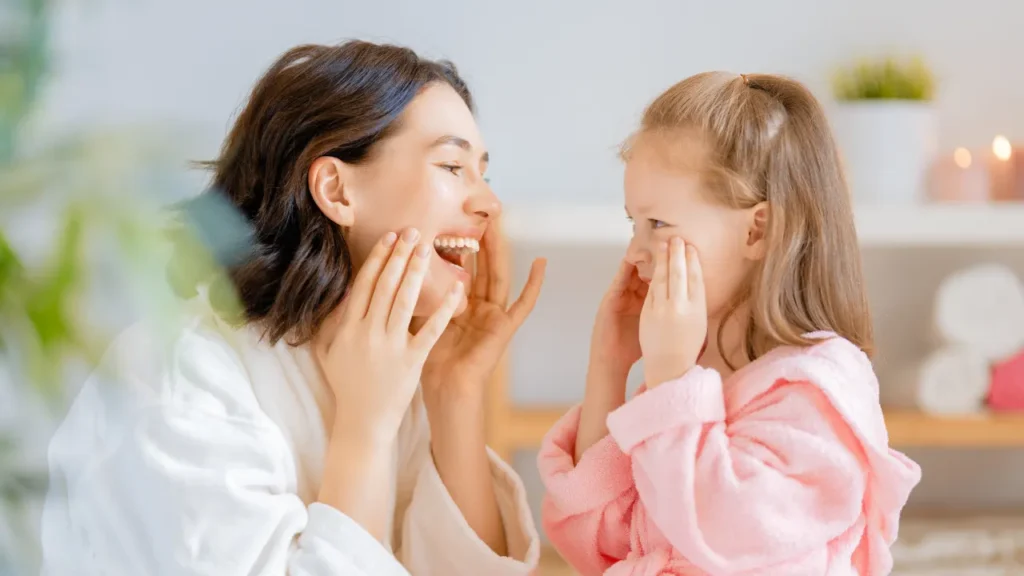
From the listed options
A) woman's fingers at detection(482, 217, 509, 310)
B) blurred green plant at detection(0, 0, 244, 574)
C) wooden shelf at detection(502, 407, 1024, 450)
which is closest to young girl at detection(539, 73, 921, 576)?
woman's fingers at detection(482, 217, 509, 310)

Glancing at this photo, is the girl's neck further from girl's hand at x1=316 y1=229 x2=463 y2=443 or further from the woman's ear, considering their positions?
the woman's ear

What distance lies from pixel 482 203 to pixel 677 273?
0.34 meters

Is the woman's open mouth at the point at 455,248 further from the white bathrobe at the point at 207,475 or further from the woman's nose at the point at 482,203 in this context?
the white bathrobe at the point at 207,475

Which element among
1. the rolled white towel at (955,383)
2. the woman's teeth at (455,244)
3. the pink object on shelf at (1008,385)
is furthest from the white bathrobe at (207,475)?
Result: the pink object on shelf at (1008,385)

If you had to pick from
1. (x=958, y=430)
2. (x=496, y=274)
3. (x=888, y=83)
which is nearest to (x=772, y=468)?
(x=496, y=274)

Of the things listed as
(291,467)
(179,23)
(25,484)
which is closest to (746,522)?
(291,467)

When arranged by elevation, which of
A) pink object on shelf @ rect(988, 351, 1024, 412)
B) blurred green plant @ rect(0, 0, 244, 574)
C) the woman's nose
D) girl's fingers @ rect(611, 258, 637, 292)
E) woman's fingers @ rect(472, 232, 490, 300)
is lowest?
pink object on shelf @ rect(988, 351, 1024, 412)

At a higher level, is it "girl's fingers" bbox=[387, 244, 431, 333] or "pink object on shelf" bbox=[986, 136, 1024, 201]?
"girl's fingers" bbox=[387, 244, 431, 333]

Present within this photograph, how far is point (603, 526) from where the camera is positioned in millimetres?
1253

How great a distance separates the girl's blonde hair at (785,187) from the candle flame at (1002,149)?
3.85ft

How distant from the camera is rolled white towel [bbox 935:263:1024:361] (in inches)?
82.3

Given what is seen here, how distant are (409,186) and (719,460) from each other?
54 centimetres

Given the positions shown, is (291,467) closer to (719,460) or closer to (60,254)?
(719,460)

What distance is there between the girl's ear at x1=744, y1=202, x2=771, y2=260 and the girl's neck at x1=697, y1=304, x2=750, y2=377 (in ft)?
0.32
